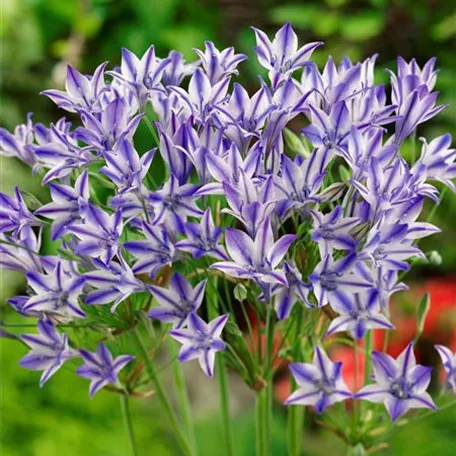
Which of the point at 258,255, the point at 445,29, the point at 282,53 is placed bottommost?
the point at 258,255

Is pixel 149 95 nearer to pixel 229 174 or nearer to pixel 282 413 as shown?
pixel 229 174

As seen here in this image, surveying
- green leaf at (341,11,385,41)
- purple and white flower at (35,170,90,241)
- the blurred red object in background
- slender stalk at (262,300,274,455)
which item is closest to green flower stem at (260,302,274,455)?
slender stalk at (262,300,274,455)

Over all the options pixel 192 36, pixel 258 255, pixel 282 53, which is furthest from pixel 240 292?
pixel 192 36

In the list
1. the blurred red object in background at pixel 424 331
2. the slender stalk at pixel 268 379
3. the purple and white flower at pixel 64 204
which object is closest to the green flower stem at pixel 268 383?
the slender stalk at pixel 268 379

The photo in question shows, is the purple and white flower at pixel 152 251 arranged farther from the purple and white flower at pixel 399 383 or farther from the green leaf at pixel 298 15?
the green leaf at pixel 298 15

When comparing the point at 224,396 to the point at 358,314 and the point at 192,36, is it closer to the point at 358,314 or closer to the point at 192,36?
the point at 358,314

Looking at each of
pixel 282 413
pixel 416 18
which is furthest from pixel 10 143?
pixel 416 18

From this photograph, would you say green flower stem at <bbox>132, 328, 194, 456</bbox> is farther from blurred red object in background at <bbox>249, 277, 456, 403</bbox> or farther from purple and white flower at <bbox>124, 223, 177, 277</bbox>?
blurred red object in background at <bbox>249, 277, 456, 403</bbox>

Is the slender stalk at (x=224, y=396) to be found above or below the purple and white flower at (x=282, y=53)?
below

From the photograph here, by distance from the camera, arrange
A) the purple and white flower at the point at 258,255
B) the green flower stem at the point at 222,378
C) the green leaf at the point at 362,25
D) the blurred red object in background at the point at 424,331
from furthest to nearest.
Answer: the green leaf at the point at 362,25
the blurred red object in background at the point at 424,331
the green flower stem at the point at 222,378
the purple and white flower at the point at 258,255
